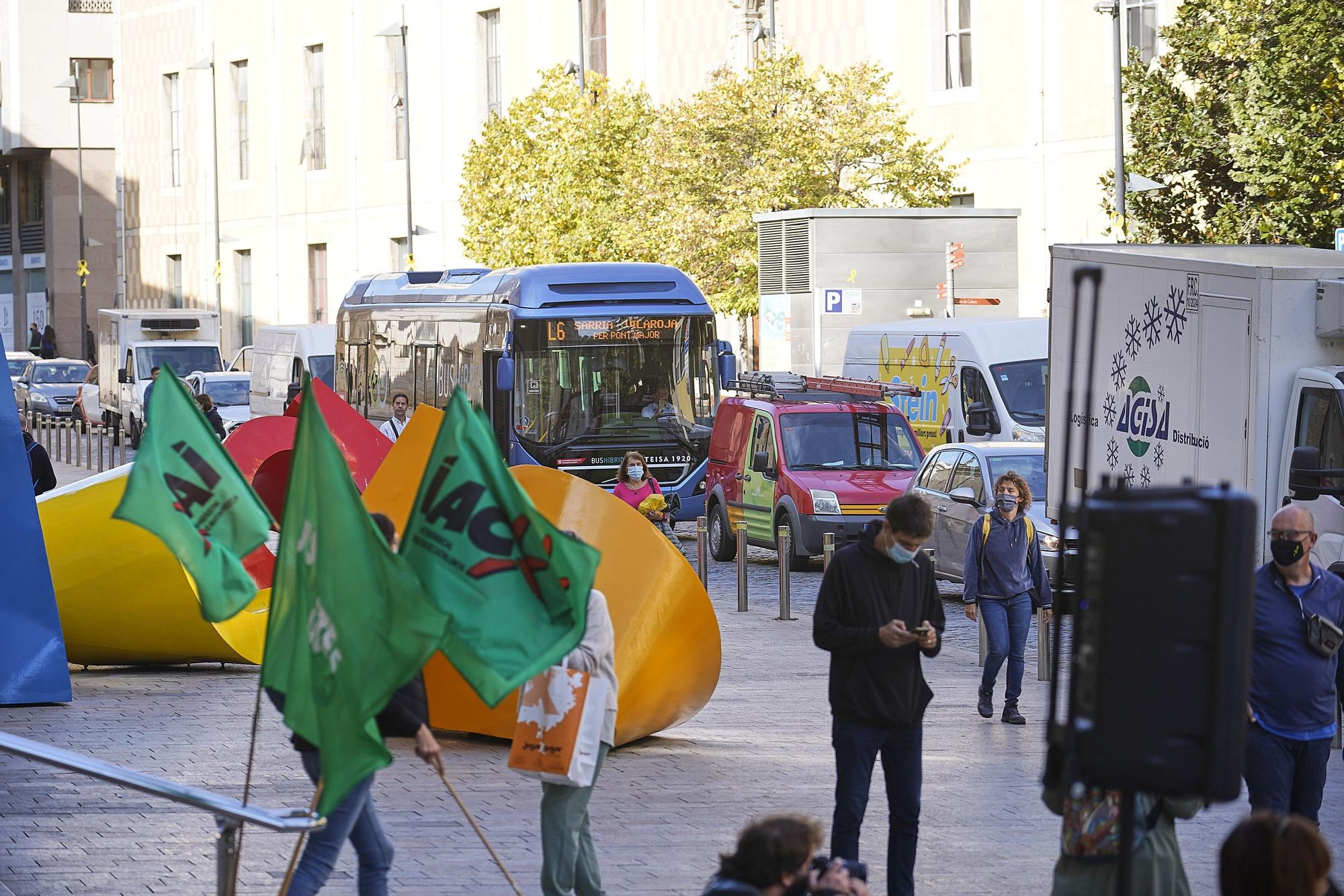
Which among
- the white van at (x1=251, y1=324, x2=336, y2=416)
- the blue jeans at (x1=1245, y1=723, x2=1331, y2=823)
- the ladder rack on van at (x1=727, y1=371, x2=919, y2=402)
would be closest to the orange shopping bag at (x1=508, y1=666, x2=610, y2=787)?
the blue jeans at (x1=1245, y1=723, x2=1331, y2=823)

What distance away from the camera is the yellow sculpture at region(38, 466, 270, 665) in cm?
1473

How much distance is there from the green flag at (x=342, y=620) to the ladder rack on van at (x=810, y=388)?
1627 centimetres

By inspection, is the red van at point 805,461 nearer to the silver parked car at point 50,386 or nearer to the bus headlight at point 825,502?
the bus headlight at point 825,502

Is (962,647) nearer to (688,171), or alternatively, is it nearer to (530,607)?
(530,607)

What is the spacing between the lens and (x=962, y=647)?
16.9 m

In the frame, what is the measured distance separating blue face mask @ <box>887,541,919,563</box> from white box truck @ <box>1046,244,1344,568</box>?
5080 millimetres

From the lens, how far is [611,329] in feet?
82.5

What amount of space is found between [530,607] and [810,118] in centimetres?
3247

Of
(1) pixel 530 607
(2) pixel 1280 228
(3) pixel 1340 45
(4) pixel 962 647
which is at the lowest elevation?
(4) pixel 962 647

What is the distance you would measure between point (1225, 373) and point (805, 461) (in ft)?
27.1

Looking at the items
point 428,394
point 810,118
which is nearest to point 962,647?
point 428,394

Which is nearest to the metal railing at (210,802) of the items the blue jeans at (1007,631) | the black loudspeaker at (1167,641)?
the black loudspeaker at (1167,641)

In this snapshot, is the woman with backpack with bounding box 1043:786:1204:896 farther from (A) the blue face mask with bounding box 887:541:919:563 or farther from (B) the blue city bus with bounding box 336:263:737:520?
(B) the blue city bus with bounding box 336:263:737:520

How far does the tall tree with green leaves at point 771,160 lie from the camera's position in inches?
1507
